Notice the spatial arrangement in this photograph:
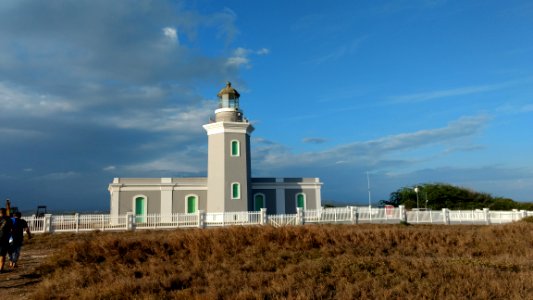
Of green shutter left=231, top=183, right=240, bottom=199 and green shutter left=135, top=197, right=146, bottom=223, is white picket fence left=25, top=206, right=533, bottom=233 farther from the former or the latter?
green shutter left=135, top=197, right=146, bottom=223

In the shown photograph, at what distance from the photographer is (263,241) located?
10.6 metres

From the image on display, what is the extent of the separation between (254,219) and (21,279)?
13.8 meters

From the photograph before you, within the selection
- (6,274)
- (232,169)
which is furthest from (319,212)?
(6,274)

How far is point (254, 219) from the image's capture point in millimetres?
21250

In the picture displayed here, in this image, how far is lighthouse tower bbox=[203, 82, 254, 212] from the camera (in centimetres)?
2394

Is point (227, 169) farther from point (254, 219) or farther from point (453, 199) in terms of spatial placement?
point (453, 199)

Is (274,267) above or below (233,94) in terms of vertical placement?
below

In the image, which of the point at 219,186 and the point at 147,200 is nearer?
the point at 219,186

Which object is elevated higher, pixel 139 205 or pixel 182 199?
pixel 182 199

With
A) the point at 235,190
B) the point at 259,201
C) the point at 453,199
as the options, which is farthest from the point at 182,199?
the point at 453,199

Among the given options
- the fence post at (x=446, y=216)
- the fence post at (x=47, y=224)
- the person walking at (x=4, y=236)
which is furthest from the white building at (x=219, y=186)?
the person walking at (x=4, y=236)

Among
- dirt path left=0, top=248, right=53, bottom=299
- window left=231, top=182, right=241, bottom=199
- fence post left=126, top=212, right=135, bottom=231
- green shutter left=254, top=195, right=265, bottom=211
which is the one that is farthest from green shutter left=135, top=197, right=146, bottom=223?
dirt path left=0, top=248, right=53, bottom=299

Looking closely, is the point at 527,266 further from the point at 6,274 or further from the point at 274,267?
the point at 6,274

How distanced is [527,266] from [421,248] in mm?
3147
